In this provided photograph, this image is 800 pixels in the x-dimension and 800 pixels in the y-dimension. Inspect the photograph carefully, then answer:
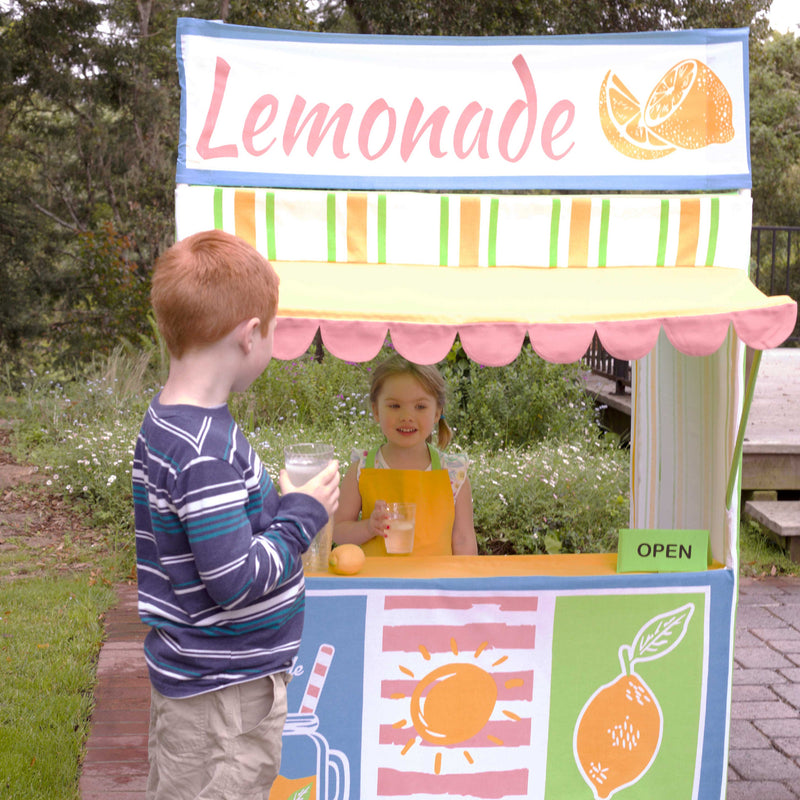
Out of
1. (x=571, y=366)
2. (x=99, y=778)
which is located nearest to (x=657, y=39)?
(x=99, y=778)

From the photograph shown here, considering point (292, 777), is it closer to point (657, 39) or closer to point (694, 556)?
point (694, 556)

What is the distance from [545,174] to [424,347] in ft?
3.20

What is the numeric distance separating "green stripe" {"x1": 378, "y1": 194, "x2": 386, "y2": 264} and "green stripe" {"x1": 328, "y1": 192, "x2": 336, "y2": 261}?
134 mm

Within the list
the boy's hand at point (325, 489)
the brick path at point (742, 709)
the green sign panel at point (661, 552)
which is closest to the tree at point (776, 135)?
the brick path at point (742, 709)

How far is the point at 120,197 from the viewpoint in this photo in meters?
17.0

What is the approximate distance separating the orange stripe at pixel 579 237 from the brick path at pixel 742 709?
1.69 metres

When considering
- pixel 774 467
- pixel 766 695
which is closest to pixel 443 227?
pixel 766 695

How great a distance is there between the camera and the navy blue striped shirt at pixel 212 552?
63.2 inches

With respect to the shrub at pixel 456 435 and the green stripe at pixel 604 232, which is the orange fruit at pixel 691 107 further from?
the shrub at pixel 456 435

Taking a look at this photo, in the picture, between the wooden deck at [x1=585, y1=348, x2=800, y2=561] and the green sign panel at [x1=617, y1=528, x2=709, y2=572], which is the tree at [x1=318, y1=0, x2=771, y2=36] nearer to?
the wooden deck at [x1=585, y1=348, x2=800, y2=561]

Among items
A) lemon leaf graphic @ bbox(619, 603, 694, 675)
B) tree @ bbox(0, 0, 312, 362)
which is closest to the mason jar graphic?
lemon leaf graphic @ bbox(619, 603, 694, 675)

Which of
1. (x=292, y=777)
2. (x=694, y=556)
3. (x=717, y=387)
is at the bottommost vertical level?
(x=292, y=777)

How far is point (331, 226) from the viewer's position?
8.82ft

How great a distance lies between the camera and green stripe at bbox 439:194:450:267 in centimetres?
272
